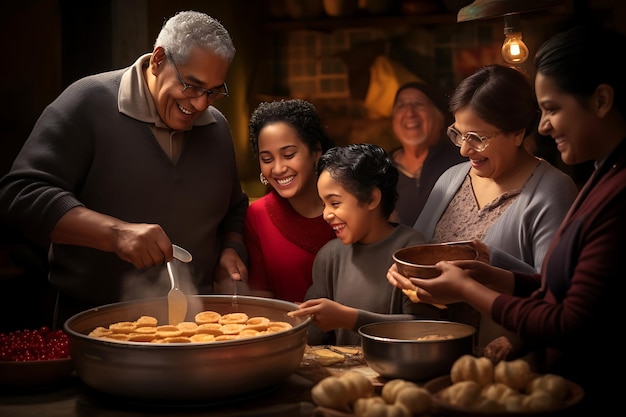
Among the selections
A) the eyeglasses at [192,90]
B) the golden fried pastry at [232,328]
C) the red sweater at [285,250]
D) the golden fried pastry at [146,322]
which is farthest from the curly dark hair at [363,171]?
the golden fried pastry at [146,322]

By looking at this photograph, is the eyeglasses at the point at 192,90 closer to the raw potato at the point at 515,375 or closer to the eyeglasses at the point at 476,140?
the eyeglasses at the point at 476,140

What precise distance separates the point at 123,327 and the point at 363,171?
1.07 meters

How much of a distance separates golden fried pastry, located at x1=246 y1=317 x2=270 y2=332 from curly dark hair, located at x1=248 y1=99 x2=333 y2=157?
1.01m

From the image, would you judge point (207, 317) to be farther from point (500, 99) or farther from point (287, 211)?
point (500, 99)

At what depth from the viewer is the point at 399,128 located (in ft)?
15.6

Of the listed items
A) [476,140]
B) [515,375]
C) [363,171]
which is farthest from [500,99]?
[515,375]

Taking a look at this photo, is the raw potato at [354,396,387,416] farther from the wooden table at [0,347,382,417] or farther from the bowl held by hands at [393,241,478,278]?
the bowl held by hands at [393,241,478,278]

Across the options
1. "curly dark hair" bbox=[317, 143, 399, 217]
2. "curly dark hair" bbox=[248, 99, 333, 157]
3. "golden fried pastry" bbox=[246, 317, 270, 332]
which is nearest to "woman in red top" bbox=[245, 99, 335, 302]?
"curly dark hair" bbox=[248, 99, 333, 157]

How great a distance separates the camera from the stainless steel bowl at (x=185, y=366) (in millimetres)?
1899

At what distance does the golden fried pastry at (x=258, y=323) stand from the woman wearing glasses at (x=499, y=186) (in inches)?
27.1

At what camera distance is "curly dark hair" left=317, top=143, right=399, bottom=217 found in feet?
9.39

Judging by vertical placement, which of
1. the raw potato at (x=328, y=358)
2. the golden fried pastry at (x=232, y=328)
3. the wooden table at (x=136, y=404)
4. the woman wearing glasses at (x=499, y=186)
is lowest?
the wooden table at (x=136, y=404)

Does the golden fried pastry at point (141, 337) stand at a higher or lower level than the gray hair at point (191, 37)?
lower

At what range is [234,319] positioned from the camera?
2.37m
